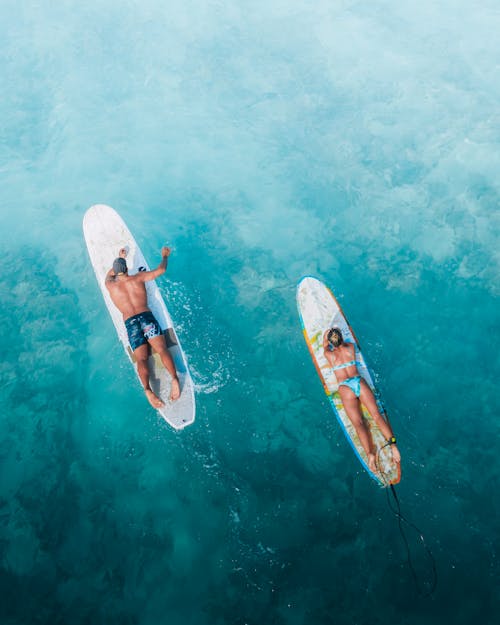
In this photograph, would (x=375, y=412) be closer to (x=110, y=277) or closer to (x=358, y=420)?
(x=358, y=420)

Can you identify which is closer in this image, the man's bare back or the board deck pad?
the board deck pad

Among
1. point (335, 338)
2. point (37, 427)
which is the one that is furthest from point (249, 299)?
point (37, 427)

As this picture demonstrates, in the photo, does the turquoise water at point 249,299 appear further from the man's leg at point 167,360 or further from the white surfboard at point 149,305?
the man's leg at point 167,360

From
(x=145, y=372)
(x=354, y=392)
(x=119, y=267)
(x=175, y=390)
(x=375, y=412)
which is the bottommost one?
(x=375, y=412)

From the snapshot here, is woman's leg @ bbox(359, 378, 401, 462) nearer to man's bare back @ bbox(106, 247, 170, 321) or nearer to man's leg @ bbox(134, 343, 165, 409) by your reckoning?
man's leg @ bbox(134, 343, 165, 409)

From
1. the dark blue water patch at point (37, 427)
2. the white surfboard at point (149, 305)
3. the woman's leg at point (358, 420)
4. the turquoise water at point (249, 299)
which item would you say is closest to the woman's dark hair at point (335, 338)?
the woman's leg at point (358, 420)

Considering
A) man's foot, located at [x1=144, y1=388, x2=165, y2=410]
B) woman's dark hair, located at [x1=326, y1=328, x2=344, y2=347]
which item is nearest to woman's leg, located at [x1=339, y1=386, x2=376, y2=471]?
woman's dark hair, located at [x1=326, y1=328, x2=344, y2=347]
